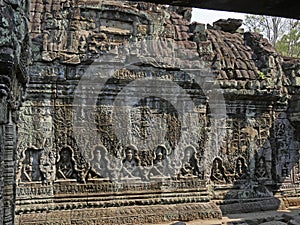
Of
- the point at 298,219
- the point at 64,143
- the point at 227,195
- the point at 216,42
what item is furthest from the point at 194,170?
the point at 216,42

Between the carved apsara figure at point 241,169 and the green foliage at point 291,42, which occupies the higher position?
the green foliage at point 291,42

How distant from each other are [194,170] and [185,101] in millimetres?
1527

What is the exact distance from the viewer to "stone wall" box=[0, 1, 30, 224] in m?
2.71

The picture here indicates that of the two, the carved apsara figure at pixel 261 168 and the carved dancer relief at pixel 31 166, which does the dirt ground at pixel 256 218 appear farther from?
the carved dancer relief at pixel 31 166

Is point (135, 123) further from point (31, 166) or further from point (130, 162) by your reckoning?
point (31, 166)

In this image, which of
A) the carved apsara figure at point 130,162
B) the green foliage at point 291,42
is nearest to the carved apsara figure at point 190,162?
the carved apsara figure at point 130,162

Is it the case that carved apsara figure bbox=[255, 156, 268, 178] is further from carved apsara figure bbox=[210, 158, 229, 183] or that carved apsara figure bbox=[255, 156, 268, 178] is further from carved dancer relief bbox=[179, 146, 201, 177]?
carved dancer relief bbox=[179, 146, 201, 177]

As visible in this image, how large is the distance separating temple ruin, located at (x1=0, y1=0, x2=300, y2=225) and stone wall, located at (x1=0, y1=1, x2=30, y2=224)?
396cm

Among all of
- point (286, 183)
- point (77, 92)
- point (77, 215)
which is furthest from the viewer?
point (286, 183)

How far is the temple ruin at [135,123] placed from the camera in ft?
24.9

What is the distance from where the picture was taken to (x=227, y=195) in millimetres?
9102

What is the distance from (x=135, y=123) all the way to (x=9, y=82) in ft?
17.6

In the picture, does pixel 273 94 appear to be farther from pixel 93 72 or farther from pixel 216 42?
pixel 93 72

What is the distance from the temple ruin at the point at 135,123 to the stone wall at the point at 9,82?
156 inches
